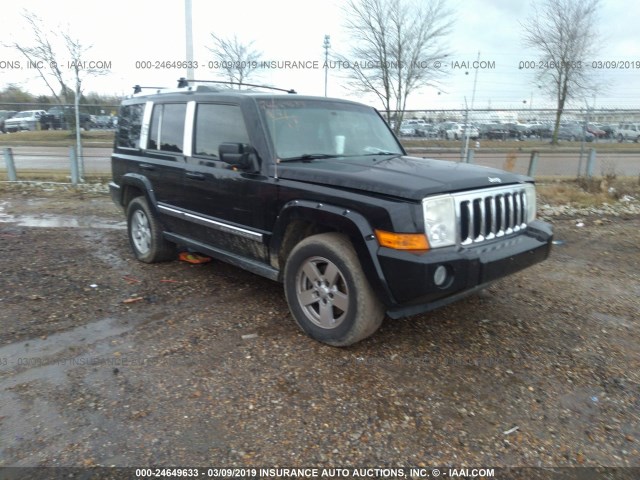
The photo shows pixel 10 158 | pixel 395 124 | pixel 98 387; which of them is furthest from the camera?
pixel 395 124

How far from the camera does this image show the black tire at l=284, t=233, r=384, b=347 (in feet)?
10.7

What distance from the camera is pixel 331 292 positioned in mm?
3490

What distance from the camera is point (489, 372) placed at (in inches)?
129

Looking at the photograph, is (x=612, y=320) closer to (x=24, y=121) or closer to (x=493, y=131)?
(x=493, y=131)

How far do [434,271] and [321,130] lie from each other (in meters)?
1.89

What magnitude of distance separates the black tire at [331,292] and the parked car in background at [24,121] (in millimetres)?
11494

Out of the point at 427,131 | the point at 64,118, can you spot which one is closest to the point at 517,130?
the point at 427,131

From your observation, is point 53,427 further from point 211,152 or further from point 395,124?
point 395,124

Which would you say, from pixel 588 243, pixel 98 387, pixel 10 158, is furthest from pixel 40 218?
pixel 588 243

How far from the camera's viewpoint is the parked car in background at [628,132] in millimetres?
12405

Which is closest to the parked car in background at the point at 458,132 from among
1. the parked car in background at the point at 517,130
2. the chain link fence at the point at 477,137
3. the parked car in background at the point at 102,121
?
the chain link fence at the point at 477,137

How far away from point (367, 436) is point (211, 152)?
9.49 ft

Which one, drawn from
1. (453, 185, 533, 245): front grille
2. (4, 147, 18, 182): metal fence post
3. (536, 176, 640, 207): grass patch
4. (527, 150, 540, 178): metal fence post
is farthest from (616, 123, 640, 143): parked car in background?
(4, 147, 18, 182): metal fence post

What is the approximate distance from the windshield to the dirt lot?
1466 mm
